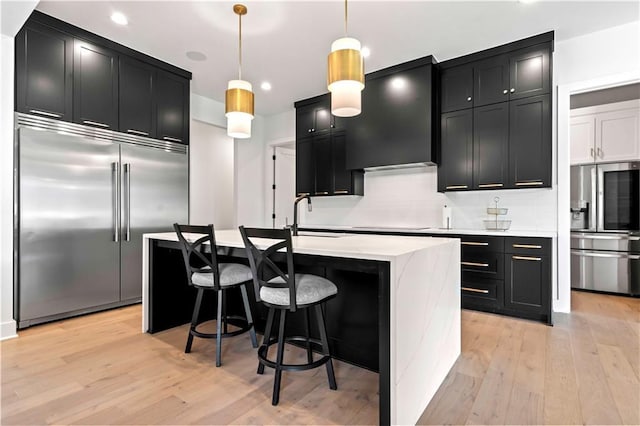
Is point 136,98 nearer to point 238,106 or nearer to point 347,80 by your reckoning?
point 238,106

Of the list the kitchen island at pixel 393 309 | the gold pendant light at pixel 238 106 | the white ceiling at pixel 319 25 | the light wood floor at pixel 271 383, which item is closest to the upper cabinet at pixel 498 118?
the white ceiling at pixel 319 25

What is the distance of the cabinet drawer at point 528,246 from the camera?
3.07 metres

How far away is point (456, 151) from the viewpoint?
3.83 m

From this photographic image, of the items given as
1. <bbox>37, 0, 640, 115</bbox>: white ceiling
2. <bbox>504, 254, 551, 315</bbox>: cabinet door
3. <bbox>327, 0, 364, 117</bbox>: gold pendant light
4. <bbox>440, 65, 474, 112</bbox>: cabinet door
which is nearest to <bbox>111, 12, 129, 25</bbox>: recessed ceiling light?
<bbox>37, 0, 640, 115</bbox>: white ceiling

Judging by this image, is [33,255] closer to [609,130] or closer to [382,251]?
[382,251]

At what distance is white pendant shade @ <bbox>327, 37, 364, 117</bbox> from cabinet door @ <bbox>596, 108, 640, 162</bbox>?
4091 mm

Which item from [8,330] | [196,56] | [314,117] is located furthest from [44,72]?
[314,117]

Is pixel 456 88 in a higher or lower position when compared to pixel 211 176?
higher

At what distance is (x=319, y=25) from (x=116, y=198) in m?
2.71

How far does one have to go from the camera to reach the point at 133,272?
362cm

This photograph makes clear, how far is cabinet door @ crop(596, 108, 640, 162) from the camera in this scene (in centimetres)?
407

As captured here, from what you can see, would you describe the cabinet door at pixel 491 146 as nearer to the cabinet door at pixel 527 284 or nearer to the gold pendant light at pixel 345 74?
the cabinet door at pixel 527 284

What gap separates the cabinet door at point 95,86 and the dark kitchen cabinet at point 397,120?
9.06 ft

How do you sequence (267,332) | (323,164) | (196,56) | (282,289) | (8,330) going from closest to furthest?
(282,289)
(267,332)
(8,330)
(196,56)
(323,164)
